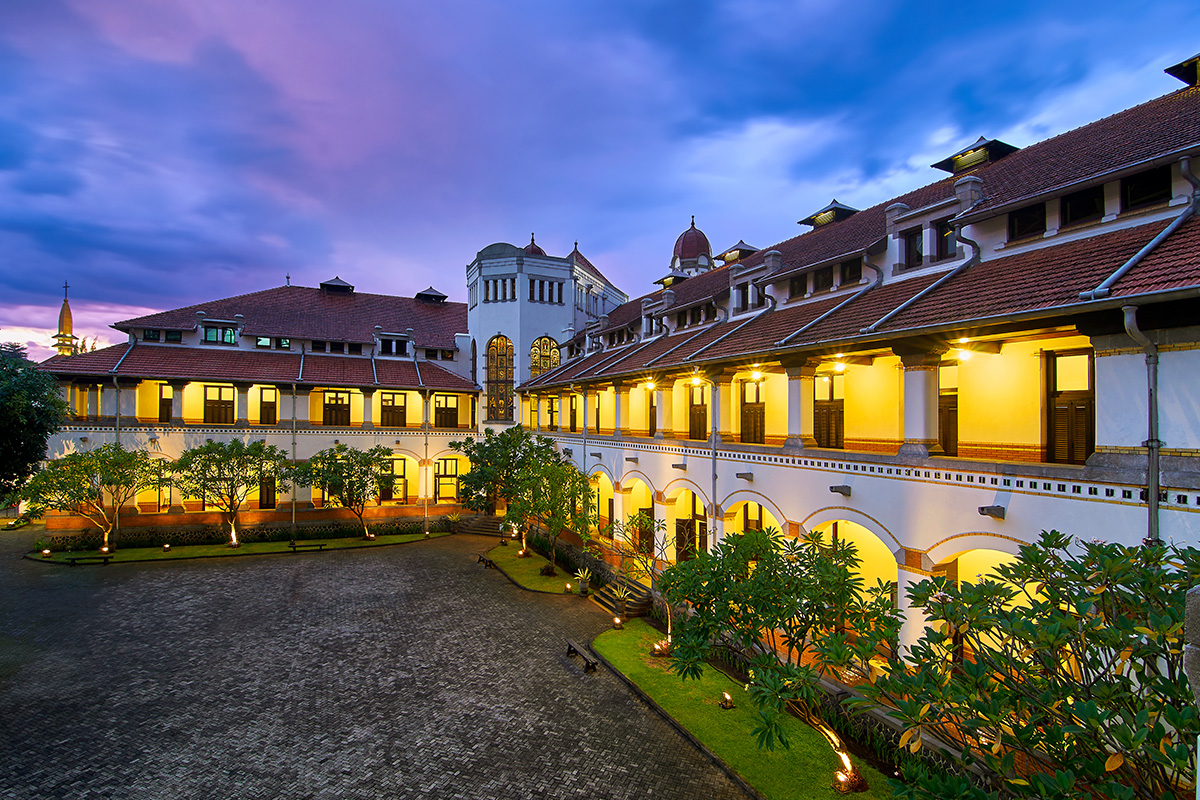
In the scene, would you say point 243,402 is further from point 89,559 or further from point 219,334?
point 89,559

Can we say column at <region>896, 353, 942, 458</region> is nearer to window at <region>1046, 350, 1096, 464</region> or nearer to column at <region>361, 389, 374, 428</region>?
window at <region>1046, 350, 1096, 464</region>

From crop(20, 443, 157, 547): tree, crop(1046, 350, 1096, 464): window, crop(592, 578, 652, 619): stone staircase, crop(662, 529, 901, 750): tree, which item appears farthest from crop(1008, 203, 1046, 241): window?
crop(20, 443, 157, 547): tree

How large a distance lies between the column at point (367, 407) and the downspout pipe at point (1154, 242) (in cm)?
3781

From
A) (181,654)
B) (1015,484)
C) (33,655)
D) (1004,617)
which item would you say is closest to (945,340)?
(1015,484)

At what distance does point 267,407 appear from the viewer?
37250mm

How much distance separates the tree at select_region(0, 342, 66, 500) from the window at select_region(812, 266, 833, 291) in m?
26.3

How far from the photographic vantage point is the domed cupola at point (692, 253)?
146 ft

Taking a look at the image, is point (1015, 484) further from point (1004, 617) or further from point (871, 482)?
point (1004, 617)

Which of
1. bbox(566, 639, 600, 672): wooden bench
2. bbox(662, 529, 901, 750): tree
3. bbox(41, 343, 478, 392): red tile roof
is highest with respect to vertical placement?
bbox(41, 343, 478, 392): red tile roof

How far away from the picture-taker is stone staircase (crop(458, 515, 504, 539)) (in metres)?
37.5

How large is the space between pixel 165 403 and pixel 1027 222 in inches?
1727

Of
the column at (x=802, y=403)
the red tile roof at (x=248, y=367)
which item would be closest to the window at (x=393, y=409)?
the red tile roof at (x=248, y=367)

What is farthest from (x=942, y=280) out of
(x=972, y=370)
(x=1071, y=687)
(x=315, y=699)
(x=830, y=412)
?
(x=315, y=699)

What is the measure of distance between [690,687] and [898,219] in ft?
50.3
